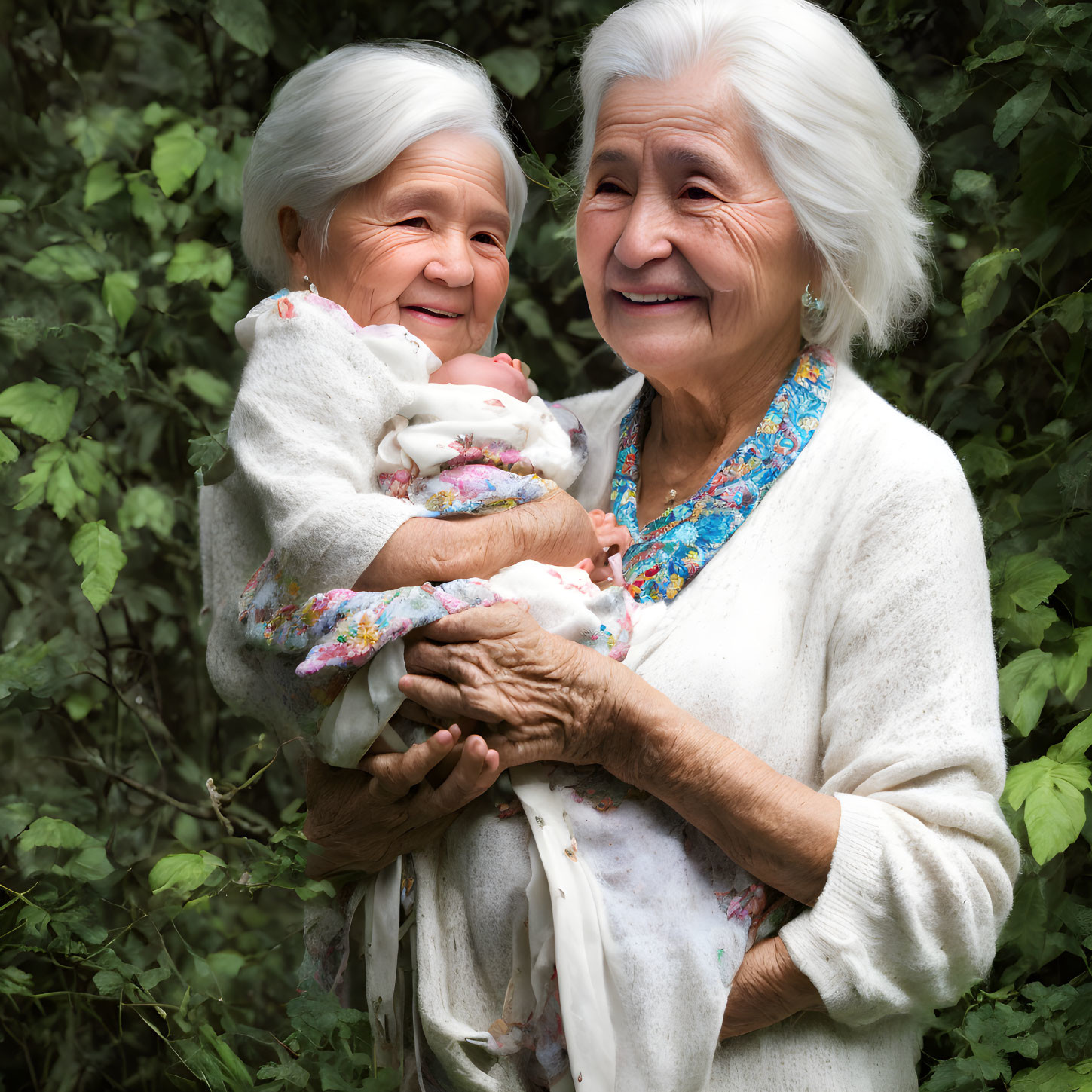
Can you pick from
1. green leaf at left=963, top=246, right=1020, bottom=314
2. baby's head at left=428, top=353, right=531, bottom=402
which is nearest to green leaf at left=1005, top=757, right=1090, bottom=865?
green leaf at left=963, top=246, right=1020, bottom=314

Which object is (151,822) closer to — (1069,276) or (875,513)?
(875,513)

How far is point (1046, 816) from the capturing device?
2.00 m

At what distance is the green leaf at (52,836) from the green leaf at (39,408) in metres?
0.80

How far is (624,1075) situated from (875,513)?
0.81 meters

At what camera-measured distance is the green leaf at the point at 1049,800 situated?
1970mm

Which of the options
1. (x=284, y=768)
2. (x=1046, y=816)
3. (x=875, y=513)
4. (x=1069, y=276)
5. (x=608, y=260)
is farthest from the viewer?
(x=284, y=768)

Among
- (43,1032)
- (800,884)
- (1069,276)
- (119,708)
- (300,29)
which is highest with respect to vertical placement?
(300,29)

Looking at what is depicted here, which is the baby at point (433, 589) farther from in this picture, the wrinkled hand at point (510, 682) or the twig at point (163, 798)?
the twig at point (163, 798)

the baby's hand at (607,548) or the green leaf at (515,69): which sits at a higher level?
the green leaf at (515,69)

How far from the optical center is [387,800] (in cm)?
153

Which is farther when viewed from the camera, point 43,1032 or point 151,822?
point 151,822

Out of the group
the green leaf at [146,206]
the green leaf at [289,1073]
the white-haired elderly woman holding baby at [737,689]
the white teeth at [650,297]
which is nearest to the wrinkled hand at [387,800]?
the white-haired elderly woman holding baby at [737,689]

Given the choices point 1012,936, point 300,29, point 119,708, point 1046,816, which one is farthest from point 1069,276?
point 119,708

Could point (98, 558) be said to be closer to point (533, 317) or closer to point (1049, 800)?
point (533, 317)
